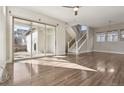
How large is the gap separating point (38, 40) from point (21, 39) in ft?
4.28

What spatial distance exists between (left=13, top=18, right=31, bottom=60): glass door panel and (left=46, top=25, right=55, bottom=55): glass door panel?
161 cm

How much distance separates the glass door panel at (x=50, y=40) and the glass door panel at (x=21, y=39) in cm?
161

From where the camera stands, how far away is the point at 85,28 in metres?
11.7

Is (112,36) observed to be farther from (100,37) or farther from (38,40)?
(38,40)

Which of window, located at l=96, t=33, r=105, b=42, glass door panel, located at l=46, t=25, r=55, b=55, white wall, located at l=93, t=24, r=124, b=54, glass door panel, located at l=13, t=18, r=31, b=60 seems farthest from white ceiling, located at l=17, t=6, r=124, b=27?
window, located at l=96, t=33, r=105, b=42

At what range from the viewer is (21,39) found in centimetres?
642

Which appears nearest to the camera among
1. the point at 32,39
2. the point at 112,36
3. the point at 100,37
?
the point at 32,39

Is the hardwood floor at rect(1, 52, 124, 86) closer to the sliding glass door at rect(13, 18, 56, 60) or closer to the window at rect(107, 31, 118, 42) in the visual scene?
the sliding glass door at rect(13, 18, 56, 60)

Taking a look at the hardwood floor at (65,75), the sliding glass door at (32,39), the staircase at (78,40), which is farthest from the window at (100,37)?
the hardwood floor at (65,75)

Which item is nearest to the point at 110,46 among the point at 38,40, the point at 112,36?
the point at 112,36

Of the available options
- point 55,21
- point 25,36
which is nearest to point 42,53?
point 25,36

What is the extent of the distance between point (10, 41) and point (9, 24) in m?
0.80

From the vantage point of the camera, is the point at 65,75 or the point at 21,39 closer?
the point at 65,75
